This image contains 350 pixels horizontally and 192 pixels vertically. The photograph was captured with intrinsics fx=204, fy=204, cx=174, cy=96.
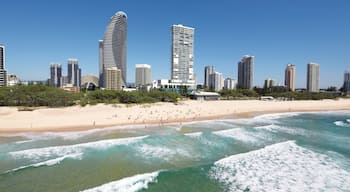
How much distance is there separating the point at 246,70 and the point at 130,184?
348 ft

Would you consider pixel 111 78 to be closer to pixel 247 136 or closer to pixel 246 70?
pixel 246 70

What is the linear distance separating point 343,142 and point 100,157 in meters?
18.1

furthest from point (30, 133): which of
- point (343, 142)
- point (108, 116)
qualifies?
point (343, 142)

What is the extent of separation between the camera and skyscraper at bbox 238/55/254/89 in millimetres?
102306

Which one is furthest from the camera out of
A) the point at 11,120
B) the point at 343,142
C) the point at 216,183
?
the point at 11,120

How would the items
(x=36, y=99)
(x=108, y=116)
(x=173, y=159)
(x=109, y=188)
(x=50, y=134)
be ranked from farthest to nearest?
(x=36, y=99)
(x=108, y=116)
(x=50, y=134)
(x=173, y=159)
(x=109, y=188)

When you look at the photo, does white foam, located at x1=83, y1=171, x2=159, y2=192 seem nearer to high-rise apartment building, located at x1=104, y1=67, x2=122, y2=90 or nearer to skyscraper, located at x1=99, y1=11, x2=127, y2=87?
high-rise apartment building, located at x1=104, y1=67, x2=122, y2=90

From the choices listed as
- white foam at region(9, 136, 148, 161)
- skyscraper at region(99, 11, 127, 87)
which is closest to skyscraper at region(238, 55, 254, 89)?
skyscraper at region(99, 11, 127, 87)

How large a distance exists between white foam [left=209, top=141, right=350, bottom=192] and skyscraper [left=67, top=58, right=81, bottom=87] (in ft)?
503

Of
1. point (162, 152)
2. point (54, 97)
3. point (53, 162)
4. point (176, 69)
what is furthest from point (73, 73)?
point (162, 152)

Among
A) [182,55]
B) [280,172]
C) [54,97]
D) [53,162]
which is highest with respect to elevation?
[182,55]

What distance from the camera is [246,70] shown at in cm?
10562

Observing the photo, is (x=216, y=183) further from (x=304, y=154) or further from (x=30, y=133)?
(x=30, y=133)

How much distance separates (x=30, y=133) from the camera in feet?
57.8
